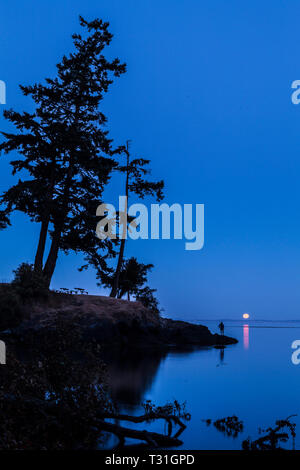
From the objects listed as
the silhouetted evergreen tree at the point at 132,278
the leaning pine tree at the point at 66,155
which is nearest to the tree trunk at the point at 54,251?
the leaning pine tree at the point at 66,155

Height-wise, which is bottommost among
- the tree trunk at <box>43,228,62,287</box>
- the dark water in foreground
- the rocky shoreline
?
the dark water in foreground

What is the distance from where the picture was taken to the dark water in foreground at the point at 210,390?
Result: 32.6 feet

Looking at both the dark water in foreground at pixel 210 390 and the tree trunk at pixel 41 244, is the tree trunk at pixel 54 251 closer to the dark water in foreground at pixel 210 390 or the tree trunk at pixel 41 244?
the tree trunk at pixel 41 244

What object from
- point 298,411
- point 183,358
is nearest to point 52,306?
point 183,358

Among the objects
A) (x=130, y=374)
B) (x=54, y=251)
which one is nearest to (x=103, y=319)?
(x=54, y=251)

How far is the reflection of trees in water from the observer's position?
13598mm

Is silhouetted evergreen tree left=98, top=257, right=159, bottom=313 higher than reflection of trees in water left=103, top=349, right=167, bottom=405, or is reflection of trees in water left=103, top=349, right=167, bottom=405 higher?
silhouetted evergreen tree left=98, top=257, right=159, bottom=313

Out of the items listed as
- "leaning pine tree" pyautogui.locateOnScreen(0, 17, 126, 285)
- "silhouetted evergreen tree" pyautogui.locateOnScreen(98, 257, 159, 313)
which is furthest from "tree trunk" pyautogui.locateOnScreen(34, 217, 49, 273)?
"silhouetted evergreen tree" pyautogui.locateOnScreen(98, 257, 159, 313)

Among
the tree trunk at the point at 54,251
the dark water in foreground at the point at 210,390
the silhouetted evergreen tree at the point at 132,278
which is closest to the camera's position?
the dark water in foreground at the point at 210,390

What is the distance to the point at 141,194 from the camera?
41.0 meters

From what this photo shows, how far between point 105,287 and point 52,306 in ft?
76.2

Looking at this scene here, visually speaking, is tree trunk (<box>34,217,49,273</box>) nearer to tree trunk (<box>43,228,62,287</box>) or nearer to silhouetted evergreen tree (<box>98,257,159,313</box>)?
tree trunk (<box>43,228,62,287</box>)

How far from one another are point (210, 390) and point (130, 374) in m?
3.99
